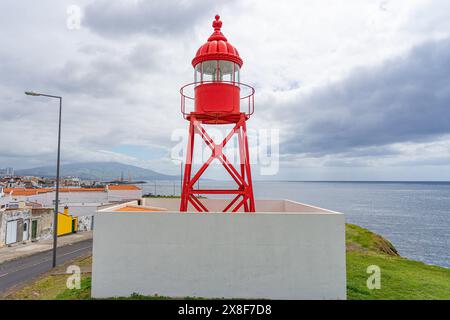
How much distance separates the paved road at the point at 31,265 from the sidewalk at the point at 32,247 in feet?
3.36


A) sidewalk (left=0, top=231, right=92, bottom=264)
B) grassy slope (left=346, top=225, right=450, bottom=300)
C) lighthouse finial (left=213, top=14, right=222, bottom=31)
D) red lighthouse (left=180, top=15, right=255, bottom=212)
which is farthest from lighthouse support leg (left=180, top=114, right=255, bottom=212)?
sidewalk (left=0, top=231, right=92, bottom=264)

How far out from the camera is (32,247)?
2567 centimetres

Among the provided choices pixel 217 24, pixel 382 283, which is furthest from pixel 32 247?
pixel 382 283

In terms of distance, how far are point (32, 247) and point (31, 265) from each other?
7.57m

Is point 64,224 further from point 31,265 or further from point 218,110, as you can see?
point 218,110

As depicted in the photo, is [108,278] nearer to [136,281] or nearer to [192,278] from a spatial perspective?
[136,281]

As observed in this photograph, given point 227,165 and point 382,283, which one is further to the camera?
point 382,283

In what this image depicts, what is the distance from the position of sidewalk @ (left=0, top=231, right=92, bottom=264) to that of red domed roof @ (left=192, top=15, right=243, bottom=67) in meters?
20.7

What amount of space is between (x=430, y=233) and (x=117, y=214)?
65.2 metres

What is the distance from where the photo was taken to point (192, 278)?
11023 millimetres

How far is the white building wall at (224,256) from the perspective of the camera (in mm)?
11000

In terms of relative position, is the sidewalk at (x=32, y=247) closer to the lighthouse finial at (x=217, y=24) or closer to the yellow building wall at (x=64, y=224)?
the yellow building wall at (x=64, y=224)

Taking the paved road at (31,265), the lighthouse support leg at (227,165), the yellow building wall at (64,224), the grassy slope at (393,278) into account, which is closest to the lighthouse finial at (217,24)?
the lighthouse support leg at (227,165)
